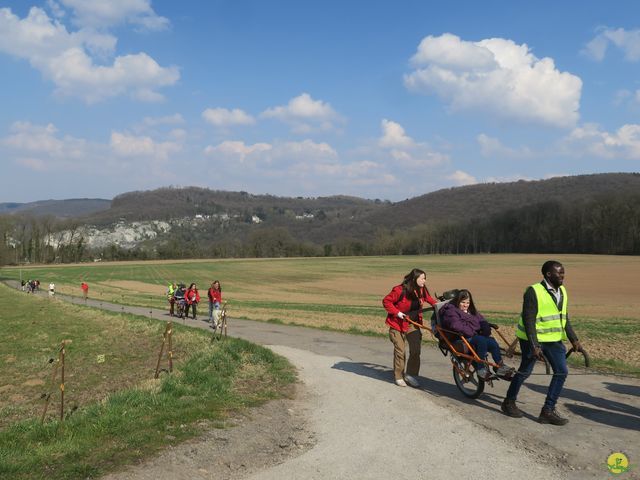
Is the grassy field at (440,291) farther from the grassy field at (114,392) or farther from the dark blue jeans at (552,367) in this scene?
the grassy field at (114,392)

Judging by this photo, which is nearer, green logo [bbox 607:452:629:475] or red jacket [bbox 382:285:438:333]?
green logo [bbox 607:452:629:475]

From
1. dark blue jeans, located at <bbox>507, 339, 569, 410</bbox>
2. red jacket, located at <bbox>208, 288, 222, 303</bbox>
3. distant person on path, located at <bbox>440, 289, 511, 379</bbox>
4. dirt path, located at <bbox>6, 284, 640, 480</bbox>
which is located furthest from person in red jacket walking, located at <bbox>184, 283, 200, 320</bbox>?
dark blue jeans, located at <bbox>507, 339, 569, 410</bbox>

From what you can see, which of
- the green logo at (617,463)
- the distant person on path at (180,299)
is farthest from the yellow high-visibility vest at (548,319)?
the distant person on path at (180,299)

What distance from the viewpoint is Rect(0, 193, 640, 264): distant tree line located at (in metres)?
113

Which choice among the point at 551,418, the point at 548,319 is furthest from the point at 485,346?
the point at 551,418

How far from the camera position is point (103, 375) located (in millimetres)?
12422

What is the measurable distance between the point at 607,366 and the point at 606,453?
538cm

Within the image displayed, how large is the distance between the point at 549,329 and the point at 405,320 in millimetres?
2567

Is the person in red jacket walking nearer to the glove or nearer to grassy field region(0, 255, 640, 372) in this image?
grassy field region(0, 255, 640, 372)

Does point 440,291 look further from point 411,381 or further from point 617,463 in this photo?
point 617,463

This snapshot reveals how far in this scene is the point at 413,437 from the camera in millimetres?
6027

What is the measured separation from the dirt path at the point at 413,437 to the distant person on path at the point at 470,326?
28.1 inches

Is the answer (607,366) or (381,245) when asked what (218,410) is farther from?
(381,245)

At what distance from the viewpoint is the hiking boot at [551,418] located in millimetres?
6410
